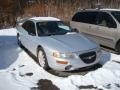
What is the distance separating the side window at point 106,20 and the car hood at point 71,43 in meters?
1.85

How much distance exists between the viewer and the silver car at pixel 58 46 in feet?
28.3

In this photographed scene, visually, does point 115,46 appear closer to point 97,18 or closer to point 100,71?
point 97,18

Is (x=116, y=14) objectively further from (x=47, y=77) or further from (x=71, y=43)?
(x=47, y=77)

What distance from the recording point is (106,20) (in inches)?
460

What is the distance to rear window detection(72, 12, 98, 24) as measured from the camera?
1257 centimetres

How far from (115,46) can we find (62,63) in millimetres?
3241

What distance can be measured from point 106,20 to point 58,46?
135 inches

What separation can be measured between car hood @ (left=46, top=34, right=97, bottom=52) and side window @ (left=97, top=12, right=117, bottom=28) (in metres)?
1.85

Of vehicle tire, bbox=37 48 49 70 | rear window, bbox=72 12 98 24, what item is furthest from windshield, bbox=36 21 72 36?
rear window, bbox=72 12 98 24

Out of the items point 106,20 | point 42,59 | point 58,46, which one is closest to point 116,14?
point 106,20

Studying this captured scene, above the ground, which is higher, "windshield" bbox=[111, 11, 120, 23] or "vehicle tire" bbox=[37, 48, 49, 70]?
"windshield" bbox=[111, 11, 120, 23]

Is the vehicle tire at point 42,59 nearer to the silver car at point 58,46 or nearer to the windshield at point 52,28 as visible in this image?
the silver car at point 58,46

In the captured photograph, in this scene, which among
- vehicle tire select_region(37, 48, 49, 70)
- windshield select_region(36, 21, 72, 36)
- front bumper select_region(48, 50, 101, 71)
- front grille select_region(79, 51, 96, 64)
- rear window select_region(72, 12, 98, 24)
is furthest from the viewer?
rear window select_region(72, 12, 98, 24)

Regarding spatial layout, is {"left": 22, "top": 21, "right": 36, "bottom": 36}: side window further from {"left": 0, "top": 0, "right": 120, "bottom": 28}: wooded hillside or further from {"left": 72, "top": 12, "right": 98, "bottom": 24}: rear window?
{"left": 0, "top": 0, "right": 120, "bottom": 28}: wooded hillside
